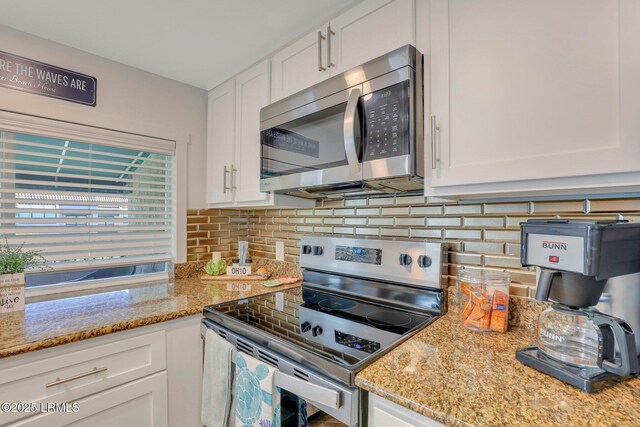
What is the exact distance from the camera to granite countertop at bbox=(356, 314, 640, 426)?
626 mm

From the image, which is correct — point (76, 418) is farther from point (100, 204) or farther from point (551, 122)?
point (551, 122)

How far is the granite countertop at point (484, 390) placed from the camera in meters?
0.63

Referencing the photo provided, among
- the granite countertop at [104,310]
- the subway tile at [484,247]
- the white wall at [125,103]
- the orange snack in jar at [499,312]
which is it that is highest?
the white wall at [125,103]

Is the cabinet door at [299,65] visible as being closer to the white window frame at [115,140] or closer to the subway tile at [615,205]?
the white window frame at [115,140]

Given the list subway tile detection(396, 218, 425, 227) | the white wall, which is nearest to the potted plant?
the white wall

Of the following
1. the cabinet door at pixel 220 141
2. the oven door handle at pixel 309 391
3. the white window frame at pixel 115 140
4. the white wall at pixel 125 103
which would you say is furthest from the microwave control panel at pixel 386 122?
the white window frame at pixel 115 140

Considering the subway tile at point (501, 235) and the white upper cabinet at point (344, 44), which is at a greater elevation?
the white upper cabinet at point (344, 44)

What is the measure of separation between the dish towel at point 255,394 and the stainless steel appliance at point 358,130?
76 centimetres

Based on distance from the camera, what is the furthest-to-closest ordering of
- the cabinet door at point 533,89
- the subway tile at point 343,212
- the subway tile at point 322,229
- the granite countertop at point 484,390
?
the subway tile at point 322,229
the subway tile at point 343,212
the cabinet door at point 533,89
the granite countertop at point 484,390

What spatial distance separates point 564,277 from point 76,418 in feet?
5.49

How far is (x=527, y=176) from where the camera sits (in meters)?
0.87

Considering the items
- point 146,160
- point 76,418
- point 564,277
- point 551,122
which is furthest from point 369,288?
point 146,160

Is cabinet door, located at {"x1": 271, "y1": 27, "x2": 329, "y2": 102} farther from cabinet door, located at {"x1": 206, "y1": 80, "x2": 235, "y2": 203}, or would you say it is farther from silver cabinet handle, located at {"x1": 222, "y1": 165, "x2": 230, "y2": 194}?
silver cabinet handle, located at {"x1": 222, "y1": 165, "x2": 230, "y2": 194}

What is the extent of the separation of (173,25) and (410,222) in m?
1.50
